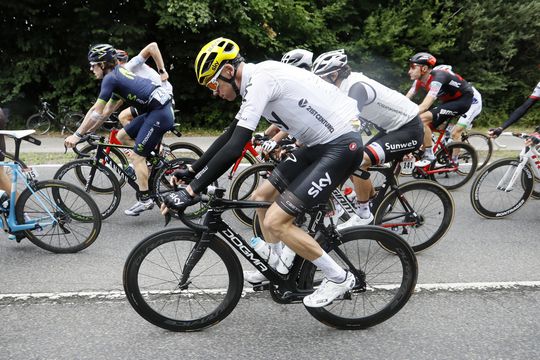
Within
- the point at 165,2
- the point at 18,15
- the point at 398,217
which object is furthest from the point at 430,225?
A: the point at 18,15

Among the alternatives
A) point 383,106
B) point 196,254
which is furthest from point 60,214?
point 383,106

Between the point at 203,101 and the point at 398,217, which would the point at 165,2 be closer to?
the point at 203,101

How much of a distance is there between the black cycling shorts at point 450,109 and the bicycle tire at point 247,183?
3.23 metres

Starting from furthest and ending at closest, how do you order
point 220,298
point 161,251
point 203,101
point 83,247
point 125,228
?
1. point 203,101
2. point 125,228
3. point 83,247
4. point 220,298
5. point 161,251

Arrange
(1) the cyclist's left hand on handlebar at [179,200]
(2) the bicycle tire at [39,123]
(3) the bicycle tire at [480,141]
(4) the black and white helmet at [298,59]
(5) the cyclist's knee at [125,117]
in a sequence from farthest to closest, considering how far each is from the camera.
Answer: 1. (2) the bicycle tire at [39,123]
2. (3) the bicycle tire at [480,141]
3. (5) the cyclist's knee at [125,117]
4. (4) the black and white helmet at [298,59]
5. (1) the cyclist's left hand on handlebar at [179,200]

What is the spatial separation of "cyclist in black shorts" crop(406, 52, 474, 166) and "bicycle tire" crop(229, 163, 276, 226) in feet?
8.11

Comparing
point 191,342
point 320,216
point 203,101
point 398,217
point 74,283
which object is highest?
point 320,216

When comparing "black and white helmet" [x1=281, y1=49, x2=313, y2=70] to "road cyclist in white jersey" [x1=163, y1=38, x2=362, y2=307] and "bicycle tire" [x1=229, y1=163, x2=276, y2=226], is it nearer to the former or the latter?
"bicycle tire" [x1=229, y1=163, x2=276, y2=226]

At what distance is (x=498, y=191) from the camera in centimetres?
593

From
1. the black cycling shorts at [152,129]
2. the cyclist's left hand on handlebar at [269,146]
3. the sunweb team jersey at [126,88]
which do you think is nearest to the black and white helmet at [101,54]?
the sunweb team jersey at [126,88]

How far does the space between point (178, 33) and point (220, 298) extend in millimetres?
10050

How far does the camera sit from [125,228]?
5473 millimetres

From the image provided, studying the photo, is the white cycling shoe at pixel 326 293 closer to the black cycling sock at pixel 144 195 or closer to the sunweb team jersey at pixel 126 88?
the black cycling sock at pixel 144 195

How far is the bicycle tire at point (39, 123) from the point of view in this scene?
12.1 meters
